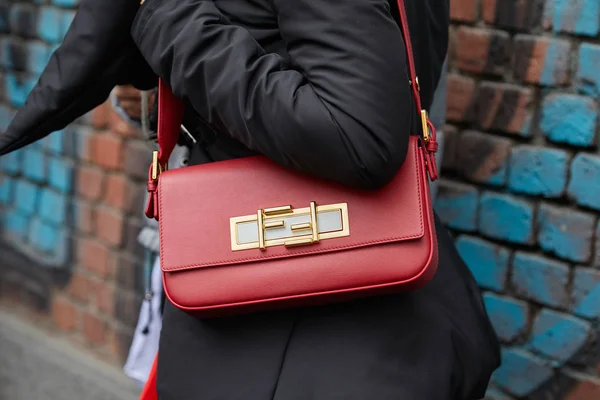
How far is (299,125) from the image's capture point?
1.05m

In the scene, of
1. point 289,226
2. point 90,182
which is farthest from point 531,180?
point 90,182

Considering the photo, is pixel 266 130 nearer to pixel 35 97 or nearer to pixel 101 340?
pixel 35 97

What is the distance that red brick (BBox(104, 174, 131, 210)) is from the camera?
275 cm

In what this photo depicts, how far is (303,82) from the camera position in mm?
1084

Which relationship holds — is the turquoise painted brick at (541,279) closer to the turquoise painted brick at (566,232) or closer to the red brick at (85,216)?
the turquoise painted brick at (566,232)

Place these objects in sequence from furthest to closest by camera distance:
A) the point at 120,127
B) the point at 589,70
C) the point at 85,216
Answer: the point at 85,216 → the point at 120,127 → the point at 589,70

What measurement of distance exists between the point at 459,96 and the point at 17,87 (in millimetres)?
1981

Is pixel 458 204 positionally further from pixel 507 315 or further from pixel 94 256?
pixel 94 256

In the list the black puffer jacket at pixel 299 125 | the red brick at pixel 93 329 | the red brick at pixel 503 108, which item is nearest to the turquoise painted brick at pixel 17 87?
the red brick at pixel 93 329

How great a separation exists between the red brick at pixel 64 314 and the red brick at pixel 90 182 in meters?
0.49

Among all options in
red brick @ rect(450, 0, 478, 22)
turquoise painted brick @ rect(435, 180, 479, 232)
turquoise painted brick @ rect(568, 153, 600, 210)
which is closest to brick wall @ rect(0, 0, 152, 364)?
turquoise painted brick @ rect(435, 180, 479, 232)

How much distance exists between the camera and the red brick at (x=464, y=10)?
1.81 m

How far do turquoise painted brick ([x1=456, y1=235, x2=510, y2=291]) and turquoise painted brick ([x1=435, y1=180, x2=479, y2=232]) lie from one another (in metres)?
0.04

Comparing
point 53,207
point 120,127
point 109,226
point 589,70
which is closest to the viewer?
point 589,70
